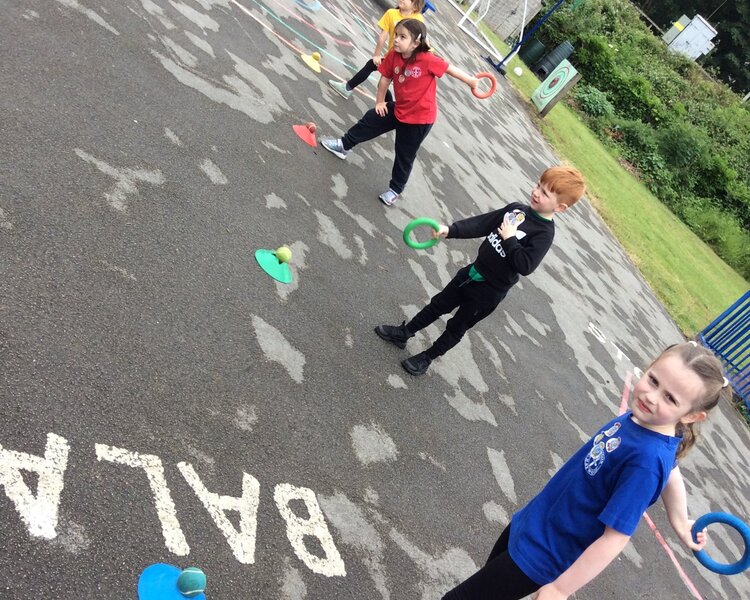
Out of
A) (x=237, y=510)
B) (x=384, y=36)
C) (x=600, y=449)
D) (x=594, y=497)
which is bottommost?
(x=237, y=510)

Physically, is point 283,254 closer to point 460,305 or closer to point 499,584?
point 460,305

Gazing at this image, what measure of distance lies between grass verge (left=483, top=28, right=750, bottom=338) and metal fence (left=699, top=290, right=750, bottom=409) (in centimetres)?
60

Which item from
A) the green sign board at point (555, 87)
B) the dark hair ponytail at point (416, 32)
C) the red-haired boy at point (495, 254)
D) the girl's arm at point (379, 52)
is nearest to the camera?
the red-haired boy at point (495, 254)

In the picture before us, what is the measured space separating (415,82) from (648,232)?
11.0m

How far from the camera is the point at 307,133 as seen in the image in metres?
5.49

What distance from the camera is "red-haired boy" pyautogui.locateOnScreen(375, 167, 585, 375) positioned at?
3111mm

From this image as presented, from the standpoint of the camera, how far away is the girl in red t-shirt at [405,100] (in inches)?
194

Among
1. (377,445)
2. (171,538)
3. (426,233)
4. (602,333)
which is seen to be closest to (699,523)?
(377,445)

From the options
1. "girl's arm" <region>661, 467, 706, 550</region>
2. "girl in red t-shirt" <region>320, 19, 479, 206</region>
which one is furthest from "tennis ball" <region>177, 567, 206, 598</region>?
"girl in red t-shirt" <region>320, 19, 479, 206</region>

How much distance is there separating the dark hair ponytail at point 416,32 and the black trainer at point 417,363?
276 cm

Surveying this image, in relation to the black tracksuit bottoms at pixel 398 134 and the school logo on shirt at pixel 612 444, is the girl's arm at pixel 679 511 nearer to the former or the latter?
the school logo on shirt at pixel 612 444

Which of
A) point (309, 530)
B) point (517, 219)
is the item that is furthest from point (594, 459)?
point (517, 219)

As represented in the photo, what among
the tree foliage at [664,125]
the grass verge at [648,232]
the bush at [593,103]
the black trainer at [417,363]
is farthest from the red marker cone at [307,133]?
the bush at [593,103]

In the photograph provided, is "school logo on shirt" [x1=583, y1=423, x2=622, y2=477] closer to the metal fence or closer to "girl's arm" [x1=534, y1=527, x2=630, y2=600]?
"girl's arm" [x1=534, y1=527, x2=630, y2=600]
